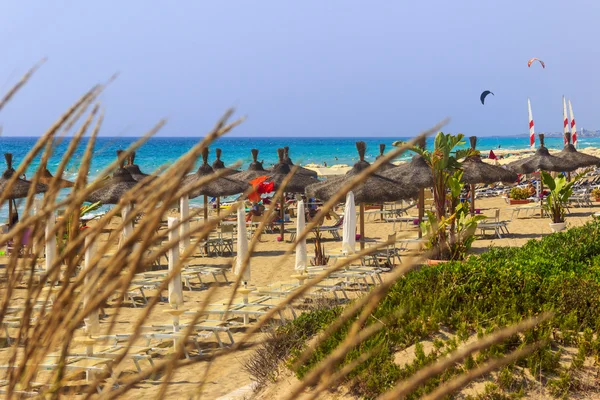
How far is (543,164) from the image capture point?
23984mm

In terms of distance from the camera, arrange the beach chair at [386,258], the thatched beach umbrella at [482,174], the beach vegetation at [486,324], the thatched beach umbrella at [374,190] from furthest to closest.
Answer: the thatched beach umbrella at [482,174], the thatched beach umbrella at [374,190], the beach chair at [386,258], the beach vegetation at [486,324]

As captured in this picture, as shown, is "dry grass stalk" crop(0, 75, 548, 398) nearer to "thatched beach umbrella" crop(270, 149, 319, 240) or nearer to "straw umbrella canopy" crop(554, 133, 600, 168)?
"thatched beach umbrella" crop(270, 149, 319, 240)

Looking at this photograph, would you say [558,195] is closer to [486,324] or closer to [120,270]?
[486,324]

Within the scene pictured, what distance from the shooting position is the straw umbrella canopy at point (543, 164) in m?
23.9

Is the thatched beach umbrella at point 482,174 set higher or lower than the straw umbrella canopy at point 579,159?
lower

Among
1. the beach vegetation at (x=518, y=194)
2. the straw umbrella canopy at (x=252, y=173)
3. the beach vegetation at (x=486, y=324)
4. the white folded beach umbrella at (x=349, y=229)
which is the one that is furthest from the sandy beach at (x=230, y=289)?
the straw umbrella canopy at (x=252, y=173)

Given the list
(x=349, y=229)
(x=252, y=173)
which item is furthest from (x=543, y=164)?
(x=349, y=229)

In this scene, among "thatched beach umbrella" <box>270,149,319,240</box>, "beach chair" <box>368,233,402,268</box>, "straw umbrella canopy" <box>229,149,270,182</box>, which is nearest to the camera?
"beach chair" <box>368,233,402,268</box>

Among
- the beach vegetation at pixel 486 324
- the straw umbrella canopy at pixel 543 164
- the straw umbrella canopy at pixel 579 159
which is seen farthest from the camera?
the straw umbrella canopy at pixel 579 159

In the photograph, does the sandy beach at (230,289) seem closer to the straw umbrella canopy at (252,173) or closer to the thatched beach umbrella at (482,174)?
the thatched beach umbrella at (482,174)

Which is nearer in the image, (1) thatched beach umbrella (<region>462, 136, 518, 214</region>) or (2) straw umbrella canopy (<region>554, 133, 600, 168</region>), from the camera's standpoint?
(1) thatched beach umbrella (<region>462, 136, 518, 214</region>)

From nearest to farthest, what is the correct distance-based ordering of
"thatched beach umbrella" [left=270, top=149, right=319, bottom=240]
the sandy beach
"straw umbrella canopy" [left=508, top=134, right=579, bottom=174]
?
the sandy beach
"thatched beach umbrella" [left=270, top=149, right=319, bottom=240]
"straw umbrella canopy" [left=508, top=134, right=579, bottom=174]

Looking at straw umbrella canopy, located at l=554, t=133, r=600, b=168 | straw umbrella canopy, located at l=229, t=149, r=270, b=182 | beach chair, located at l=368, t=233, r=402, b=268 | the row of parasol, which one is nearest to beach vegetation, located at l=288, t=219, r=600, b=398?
the row of parasol

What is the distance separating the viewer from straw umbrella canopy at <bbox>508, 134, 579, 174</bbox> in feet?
78.5
